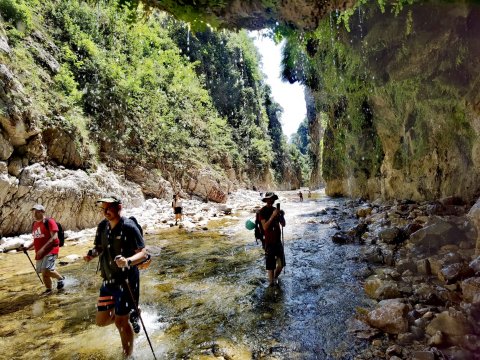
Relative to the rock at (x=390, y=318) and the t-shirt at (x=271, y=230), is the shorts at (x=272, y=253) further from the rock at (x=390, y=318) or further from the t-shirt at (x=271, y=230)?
the rock at (x=390, y=318)

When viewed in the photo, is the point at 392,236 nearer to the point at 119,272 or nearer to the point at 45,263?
the point at 119,272

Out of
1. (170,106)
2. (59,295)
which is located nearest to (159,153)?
(170,106)

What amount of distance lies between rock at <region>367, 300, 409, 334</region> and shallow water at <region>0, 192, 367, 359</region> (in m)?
0.42

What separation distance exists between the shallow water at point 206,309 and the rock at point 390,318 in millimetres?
421

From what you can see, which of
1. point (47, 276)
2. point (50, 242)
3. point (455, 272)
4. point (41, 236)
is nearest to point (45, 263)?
point (47, 276)

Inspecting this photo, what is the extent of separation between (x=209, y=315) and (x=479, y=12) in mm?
7388

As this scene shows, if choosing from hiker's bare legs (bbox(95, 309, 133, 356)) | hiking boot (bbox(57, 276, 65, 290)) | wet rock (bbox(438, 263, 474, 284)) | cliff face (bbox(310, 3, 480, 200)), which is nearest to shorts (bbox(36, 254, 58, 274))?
hiking boot (bbox(57, 276, 65, 290))

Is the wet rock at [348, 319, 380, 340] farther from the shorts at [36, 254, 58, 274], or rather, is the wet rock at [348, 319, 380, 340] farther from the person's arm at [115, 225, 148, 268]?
the shorts at [36, 254, 58, 274]

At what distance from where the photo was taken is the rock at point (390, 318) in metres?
3.84

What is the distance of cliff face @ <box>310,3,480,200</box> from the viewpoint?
6242 millimetres

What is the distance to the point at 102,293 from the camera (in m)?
3.70

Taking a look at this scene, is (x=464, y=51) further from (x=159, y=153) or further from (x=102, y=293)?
(x=159, y=153)

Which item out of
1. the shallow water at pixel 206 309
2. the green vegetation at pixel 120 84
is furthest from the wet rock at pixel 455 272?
the green vegetation at pixel 120 84

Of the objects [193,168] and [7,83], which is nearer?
[7,83]
